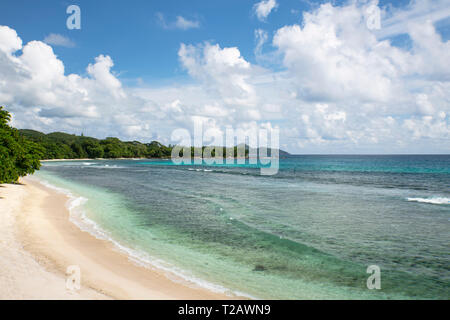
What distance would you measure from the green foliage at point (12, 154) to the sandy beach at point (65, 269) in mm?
10966

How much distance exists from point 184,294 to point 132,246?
6.21 metres

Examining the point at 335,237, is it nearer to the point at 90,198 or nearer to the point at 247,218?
the point at 247,218

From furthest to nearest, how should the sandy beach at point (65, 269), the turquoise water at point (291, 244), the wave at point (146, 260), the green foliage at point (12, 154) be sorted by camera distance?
the green foliage at point (12, 154)
the turquoise water at point (291, 244)
the wave at point (146, 260)
the sandy beach at point (65, 269)

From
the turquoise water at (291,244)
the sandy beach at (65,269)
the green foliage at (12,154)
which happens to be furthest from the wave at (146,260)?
the green foliage at (12,154)

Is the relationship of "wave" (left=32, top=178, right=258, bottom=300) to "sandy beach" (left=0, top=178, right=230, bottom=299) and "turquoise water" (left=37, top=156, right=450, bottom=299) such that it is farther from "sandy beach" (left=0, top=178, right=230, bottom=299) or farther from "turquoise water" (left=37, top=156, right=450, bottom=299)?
"sandy beach" (left=0, top=178, right=230, bottom=299)

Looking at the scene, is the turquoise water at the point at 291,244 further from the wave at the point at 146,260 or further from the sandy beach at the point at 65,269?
the sandy beach at the point at 65,269

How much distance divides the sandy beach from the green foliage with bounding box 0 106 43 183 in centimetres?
1097

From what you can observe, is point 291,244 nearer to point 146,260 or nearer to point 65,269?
point 146,260

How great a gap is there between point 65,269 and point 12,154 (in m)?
24.1

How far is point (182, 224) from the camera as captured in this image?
19.0 meters

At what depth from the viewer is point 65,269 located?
9.99 metres

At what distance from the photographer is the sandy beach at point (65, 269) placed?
827 cm

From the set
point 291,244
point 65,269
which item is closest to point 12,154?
point 65,269
